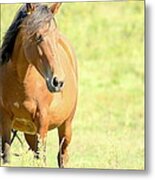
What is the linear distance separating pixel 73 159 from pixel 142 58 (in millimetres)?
536

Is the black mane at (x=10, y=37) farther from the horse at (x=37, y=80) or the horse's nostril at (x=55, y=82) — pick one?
the horse's nostril at (x=55, y=82)

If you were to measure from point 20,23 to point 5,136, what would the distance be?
51cm

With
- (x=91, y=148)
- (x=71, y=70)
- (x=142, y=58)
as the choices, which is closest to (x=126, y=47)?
(x=142, y=58)

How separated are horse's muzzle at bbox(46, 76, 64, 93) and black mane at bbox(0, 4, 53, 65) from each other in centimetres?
22

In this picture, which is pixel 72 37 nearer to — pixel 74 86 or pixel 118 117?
pixel 74 86

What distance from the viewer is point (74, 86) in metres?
2.61

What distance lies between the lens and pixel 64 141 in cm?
262

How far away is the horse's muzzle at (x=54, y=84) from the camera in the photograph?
102 inches

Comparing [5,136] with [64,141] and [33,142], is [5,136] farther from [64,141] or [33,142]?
[64,141]

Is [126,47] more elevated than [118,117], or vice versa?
[126,47]

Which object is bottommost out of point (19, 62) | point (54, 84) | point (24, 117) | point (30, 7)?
point (24, 117)

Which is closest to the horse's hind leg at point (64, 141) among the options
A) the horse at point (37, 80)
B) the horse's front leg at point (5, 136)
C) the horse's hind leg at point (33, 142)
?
the horse at point (37, 80)

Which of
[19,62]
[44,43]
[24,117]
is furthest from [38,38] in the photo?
[24,117]

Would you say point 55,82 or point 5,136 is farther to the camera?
point 5,136
